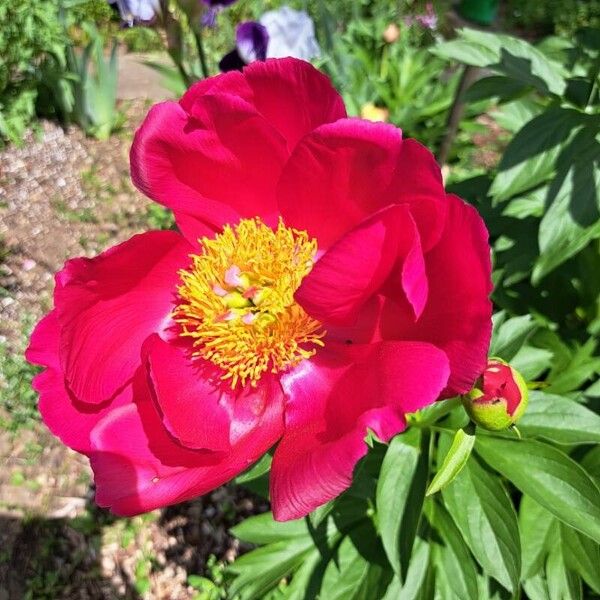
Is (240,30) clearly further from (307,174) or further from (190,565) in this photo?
(190,565)

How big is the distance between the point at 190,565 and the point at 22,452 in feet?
2.37

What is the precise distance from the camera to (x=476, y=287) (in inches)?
33.0

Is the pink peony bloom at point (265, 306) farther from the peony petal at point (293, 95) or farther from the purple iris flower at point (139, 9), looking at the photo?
the purple iris flower at point (139, 9)

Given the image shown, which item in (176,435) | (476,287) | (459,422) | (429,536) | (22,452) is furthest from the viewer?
(22,452)

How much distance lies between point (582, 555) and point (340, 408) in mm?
844

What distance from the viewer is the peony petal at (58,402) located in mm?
1010

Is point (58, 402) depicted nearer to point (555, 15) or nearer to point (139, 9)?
point (139, 9)

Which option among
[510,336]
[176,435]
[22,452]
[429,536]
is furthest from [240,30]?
[22,452]

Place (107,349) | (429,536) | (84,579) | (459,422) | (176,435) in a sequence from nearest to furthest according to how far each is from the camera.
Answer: (176,435), (107,349), (459,422), (429,536), (84,579)

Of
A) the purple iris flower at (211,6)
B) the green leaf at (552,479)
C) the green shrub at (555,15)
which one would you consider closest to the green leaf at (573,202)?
the green leaf at (552,479)

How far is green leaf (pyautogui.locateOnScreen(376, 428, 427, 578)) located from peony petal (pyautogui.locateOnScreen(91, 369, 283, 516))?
12.5 inches

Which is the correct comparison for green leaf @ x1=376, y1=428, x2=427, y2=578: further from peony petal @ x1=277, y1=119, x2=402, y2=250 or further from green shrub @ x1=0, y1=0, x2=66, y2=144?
green shrub @ x1=0, y1=0, x2=66, y2=144

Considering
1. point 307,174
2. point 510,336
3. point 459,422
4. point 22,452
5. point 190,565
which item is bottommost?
point 190,565

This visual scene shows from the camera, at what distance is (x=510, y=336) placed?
4.44ft
